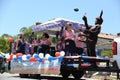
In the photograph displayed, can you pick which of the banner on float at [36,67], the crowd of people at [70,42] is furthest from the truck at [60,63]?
the crowd of people at [70,42]

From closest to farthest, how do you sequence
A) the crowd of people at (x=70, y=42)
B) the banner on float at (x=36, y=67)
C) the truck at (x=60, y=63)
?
the truck at (x=60, y=63)
the crowd of people at (x=70, y=42)
the banner on float at (x=36, y=67)

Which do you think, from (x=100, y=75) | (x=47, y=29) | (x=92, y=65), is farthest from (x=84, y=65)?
(x=100, y=75)

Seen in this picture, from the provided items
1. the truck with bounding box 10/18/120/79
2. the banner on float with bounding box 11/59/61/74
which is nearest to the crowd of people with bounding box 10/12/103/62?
the truck with bounding box 10/18/120/79

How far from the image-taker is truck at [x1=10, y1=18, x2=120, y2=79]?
977cm

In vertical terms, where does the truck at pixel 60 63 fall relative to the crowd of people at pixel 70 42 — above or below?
below

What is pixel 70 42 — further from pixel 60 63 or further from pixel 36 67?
pixel 36 67

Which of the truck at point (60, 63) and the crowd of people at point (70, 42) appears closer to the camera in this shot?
the truck at point (60, 63)

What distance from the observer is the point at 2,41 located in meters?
49.3

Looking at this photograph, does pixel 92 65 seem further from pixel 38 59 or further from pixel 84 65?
pixel 38 59

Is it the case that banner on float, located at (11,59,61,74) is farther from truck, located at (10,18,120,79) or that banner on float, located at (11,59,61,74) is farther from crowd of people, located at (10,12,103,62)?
crowd of people, located at (10,12,103,62)

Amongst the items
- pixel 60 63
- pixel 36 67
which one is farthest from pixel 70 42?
pixel 36 67

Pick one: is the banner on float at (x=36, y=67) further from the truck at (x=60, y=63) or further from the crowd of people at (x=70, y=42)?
the crowd of people at (x=70, y=42)

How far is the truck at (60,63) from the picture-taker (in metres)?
9.77

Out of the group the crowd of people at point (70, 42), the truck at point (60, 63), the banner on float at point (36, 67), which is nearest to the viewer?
the truck at point (60, 63)
